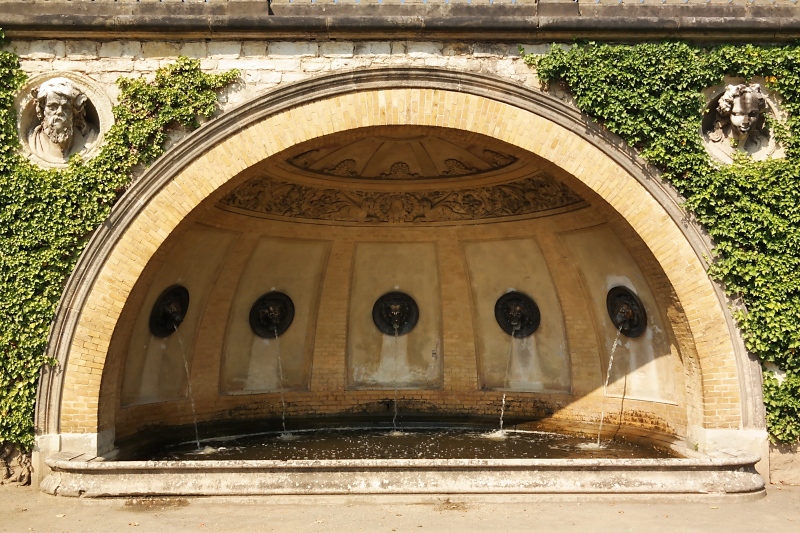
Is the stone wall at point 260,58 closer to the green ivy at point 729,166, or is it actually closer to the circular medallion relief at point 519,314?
the green ivy at point 729,166

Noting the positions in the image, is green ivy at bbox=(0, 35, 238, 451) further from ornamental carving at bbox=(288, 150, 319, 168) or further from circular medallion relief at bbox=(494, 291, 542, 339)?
circular medallion relief at bbox=(494, 291, 542, 339)

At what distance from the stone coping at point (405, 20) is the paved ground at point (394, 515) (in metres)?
5.85

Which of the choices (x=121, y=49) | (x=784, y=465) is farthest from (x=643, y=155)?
(x=121, y=49)

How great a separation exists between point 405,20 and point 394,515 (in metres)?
6.08

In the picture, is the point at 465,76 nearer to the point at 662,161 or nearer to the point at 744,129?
the point at 662,161

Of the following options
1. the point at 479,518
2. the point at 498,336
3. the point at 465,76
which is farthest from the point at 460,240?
the point at 479,518

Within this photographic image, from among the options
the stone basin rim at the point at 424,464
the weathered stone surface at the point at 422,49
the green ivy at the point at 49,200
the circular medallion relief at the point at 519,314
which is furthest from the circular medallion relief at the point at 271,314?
the weathered stone surface at the point at 422,49

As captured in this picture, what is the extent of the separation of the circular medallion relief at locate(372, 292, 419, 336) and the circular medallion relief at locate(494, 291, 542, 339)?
5.54 feet

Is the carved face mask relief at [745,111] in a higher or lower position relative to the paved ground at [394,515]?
higher

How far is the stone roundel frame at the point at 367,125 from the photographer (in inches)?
346

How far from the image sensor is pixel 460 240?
12.7 m

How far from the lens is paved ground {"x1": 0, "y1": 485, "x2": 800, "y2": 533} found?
23.2 feet

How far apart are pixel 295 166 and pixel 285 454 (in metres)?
4.67

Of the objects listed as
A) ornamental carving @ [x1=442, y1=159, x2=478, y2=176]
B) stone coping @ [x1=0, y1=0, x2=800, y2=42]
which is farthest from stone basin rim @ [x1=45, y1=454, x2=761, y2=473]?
ornamental carving @ [x1=442, y1=159, x2=478, y2=176]
